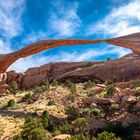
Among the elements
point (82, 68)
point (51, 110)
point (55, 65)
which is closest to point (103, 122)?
point (51, 110)

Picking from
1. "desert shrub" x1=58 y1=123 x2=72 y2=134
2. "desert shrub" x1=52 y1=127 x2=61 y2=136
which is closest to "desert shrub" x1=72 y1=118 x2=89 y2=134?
"desert shrub" x1=58 y1=123 x2=72 y2=134

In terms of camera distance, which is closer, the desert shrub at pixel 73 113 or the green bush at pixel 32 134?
the green bush at pixel 32 134

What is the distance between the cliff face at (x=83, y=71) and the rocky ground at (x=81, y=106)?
37.4ft

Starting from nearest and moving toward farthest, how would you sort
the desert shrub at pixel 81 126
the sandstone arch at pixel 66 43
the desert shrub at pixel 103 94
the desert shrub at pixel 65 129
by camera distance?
the sandstone arch at pixel 66 43 → the desert shrub at pixel 65 129 → the desert shrub at pixel 81 126 → the desert shrub at pixel 103 94

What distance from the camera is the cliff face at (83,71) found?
62750mm

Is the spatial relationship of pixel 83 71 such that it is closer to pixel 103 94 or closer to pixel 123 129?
pixel 103 94

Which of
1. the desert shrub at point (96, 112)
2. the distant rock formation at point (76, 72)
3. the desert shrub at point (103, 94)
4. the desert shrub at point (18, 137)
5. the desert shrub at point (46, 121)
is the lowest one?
the desert shrub at point (18, 137)

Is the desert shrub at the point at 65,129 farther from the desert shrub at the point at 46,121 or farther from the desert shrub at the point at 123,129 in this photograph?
the desert shrub at the point at 123,129

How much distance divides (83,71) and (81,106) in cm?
2508

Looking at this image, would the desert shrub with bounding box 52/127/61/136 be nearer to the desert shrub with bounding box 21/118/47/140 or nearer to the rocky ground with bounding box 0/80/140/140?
the desert shrub with bounding box 21/118/47/140

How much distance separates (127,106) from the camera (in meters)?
39.7

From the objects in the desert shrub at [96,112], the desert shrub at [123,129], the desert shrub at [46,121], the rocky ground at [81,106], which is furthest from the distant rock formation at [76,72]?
the desert shrub at [123,129]

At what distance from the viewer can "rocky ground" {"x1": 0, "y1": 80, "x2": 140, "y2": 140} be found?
120 ft

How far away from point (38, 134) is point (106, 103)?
13400 mm
